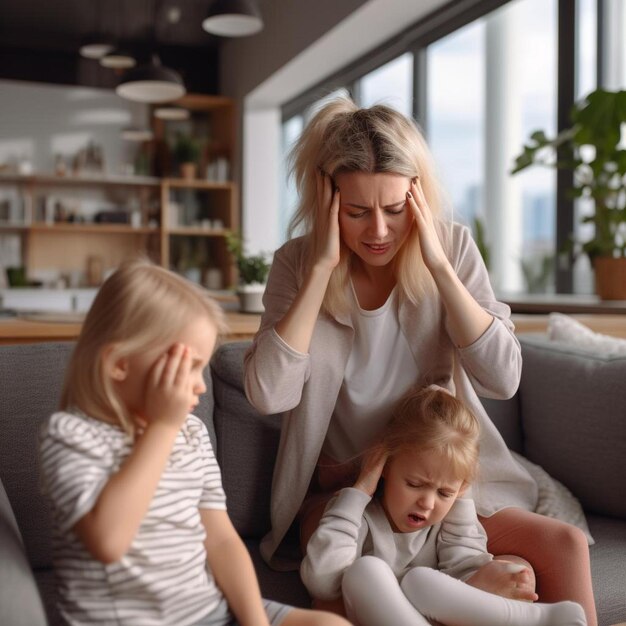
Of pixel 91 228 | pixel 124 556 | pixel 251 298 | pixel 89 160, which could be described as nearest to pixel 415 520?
pixel 124 556

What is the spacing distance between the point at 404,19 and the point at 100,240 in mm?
3753

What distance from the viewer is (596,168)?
3.08 m

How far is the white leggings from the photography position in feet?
4.28

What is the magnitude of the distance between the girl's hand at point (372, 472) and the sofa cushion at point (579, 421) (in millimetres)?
676

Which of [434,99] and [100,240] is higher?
[434,99]

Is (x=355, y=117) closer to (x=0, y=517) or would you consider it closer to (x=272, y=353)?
(x=272, y=353)

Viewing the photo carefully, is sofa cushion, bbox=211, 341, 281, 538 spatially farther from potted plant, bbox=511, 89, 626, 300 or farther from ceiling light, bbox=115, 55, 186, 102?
ceiling light, bbox=115, 55, 186, 102

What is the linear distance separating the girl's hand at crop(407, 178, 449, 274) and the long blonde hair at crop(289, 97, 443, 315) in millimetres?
44

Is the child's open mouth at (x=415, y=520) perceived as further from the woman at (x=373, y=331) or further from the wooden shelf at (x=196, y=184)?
the wooden shelf at (x=196, y=184)

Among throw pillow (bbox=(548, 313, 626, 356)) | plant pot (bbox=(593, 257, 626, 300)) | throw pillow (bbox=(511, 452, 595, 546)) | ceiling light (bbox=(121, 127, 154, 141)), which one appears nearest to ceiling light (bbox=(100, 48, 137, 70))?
ceiling light (bbox=(121, 127, 154, 141))

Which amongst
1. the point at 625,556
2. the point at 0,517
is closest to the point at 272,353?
the point at 0,517

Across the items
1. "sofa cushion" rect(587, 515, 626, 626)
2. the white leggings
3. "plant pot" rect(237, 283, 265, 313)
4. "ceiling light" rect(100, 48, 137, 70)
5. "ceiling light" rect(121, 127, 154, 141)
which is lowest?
"sofa cushion" rect(587, 515, 626, 626)

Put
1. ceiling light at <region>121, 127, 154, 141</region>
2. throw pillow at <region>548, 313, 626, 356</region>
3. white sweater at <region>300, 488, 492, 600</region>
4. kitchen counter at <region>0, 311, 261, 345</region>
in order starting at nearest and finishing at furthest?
white sweater at <region>300, 488, 492, 600</region> < throw pillow at <region>548, 313, 626, 356</region> < kitchen counter at <region>0, 311, 261, 345</region> < ceiling light at <region>121, 127, 154, 141</region>

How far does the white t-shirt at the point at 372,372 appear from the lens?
165 cm
